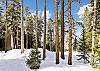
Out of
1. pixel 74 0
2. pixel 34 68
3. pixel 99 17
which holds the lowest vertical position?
pixel 34 68

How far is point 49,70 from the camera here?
18156 millimetres

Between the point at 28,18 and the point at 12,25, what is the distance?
9.01m

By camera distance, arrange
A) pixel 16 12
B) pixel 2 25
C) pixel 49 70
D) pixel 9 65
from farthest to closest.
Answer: pixel 2 25
pixel 16 12
pixel 9 65
pixel 49 70

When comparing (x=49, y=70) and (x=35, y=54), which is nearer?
(x=49, y=70)

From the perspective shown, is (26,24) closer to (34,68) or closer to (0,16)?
(0,16)

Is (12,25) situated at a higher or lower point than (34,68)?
higher

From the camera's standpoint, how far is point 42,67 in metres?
19.7

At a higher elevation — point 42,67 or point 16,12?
point 16,12

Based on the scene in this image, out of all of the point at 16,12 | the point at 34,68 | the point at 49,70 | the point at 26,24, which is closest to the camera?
the point at 49,70

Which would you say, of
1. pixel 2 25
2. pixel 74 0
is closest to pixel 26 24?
pixel 2 25

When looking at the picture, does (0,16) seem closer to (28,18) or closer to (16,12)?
(16,12)

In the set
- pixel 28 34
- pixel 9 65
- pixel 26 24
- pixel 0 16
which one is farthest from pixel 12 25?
pixel 9 65

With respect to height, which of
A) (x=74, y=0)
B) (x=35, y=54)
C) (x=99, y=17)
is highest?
(x=74, y=0)

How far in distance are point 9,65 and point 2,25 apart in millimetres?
30022
